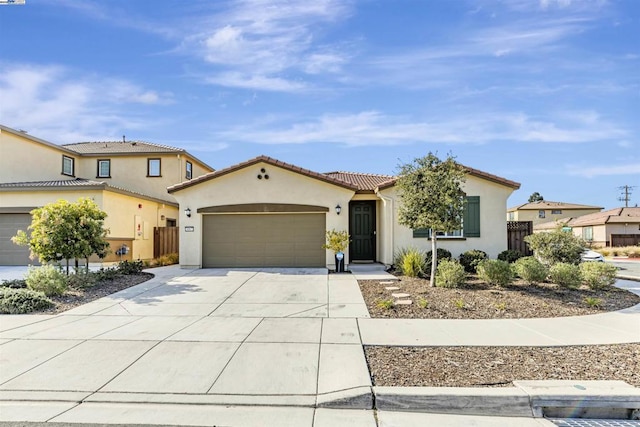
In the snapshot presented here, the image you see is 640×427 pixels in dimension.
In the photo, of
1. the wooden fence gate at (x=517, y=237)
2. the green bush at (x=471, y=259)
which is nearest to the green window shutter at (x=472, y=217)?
the green bush at (x=471, y=259)

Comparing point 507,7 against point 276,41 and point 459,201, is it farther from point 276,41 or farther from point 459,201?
point 276,41

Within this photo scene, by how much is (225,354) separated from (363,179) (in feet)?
42.4

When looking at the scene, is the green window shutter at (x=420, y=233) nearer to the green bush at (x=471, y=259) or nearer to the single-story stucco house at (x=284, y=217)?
the single-story stucco house at (x=284, y=217)

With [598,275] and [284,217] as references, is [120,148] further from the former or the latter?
[598,275]

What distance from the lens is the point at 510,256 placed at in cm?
1377

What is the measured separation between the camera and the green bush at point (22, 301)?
8273 millimetres

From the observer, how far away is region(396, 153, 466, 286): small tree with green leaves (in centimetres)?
1051

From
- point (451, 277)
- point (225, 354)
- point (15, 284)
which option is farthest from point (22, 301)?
point (451, 277)

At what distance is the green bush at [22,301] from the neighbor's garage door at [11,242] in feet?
28.3

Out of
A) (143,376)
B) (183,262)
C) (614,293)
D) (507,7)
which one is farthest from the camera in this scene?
(183,262)

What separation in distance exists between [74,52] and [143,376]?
10.3 metres

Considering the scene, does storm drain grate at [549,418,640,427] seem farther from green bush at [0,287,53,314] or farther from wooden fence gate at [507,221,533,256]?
wooden fence gate at [507,221,533,256]

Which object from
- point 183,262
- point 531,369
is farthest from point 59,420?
point 183,262

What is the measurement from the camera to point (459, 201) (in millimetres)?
10617
